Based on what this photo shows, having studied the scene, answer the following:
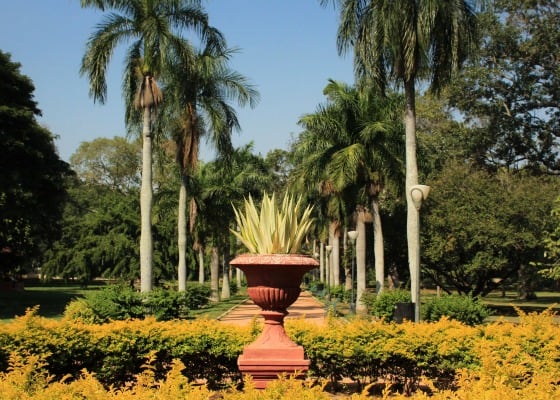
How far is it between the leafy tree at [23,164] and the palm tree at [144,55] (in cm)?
876

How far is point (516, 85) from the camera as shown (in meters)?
35.3

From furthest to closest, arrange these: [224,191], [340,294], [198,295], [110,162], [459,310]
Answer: [110,162] → [340,294] → [224,191] → [198,295] → [459,310]

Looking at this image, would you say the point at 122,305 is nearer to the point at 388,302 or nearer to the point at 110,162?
the point at 388,302

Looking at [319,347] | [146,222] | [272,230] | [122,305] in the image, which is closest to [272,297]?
[272,230]

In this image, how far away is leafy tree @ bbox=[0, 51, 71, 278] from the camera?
26.4 meters

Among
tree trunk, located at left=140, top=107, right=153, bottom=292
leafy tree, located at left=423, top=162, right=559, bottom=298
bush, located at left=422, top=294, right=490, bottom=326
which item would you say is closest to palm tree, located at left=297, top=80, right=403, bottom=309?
leafy tree, located at left=423, top=162, right=559, bottom=298

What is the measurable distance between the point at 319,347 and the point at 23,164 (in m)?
22.3

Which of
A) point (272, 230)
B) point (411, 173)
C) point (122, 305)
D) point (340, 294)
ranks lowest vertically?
point (340, 294)

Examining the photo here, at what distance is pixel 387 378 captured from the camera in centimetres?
956

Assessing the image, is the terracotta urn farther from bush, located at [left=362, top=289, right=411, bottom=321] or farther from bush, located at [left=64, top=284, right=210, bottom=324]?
bush, located at [left=362, top=289, right=411, bottom=321]

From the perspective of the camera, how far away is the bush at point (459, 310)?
15539mm

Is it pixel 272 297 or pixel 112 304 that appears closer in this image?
pixel 272 297

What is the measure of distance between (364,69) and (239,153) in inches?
810

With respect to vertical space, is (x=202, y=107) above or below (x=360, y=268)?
above
